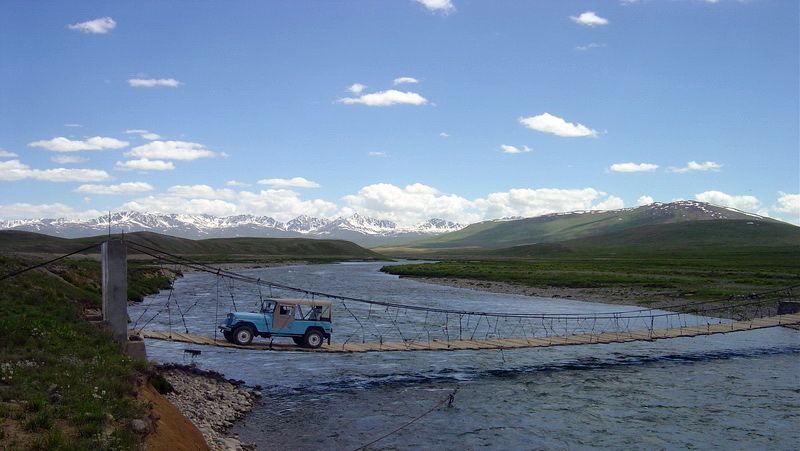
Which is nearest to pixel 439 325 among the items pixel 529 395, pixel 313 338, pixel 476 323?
pixel 476 323

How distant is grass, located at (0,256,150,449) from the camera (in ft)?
45.1

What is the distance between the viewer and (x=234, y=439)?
20.9 meters

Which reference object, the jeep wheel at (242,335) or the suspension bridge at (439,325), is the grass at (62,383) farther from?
the jeep wheel at (242,335)

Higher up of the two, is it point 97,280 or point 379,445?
point 97,280

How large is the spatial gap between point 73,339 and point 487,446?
15159 millimetres

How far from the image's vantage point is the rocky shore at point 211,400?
20.6m

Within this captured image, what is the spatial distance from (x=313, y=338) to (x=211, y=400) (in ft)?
26.9

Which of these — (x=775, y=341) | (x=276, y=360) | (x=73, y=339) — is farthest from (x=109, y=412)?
(x=775, y=341)

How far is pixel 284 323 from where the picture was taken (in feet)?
103

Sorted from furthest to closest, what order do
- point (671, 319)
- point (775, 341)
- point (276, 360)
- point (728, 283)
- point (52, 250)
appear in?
point (52, 250), point (728, 283), point (671, 319), point (775, 341), point (276, 360)

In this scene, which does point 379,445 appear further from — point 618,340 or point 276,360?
point 618,340

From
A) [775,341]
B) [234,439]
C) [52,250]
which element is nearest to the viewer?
[234,439]

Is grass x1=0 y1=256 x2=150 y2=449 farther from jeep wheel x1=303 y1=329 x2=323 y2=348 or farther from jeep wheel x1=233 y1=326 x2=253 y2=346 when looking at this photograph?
jeep wheel x1=303 y1=329 x2=323 y2=348

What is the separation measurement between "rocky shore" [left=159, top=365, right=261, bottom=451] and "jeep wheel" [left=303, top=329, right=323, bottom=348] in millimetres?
4284
